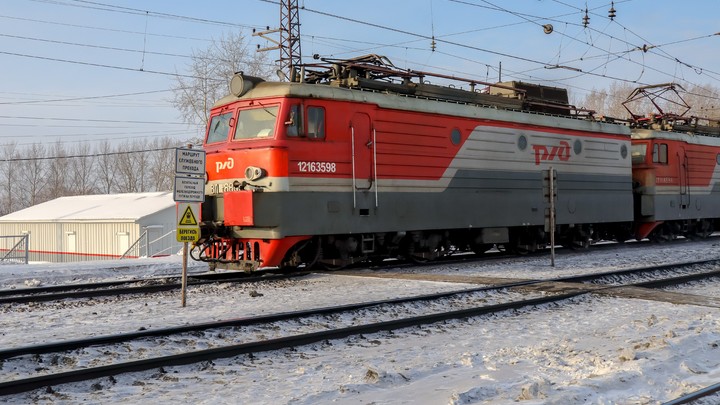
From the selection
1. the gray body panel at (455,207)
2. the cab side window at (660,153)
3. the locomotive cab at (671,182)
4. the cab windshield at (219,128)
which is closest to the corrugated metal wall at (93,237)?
the cab windshield at (219,128)

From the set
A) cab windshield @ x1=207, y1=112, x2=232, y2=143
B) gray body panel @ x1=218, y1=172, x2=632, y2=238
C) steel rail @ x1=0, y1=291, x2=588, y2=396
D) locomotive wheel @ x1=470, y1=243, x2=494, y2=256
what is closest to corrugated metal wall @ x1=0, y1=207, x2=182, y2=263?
locomotive wheel @ x1=470, y1=243, x2=494, y2=256

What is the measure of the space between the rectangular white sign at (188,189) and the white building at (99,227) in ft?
80.8

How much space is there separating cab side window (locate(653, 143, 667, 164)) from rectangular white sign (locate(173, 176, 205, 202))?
17367mm

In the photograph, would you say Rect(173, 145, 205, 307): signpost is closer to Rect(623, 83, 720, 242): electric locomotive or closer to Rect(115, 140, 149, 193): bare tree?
Rect(623, 83, 720, 242): electric locomotive

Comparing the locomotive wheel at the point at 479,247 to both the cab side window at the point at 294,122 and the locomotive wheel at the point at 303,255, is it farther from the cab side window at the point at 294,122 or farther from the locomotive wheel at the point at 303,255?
the cab side window at the point at 294,122

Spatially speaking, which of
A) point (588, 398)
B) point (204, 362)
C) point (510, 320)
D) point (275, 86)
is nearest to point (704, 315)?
point (510, 320)

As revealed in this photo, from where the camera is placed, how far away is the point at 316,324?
864 cm

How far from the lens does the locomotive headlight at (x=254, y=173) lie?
41.8 feet

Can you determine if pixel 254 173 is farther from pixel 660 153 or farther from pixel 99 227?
pixel 99 227

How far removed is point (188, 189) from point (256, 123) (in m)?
3.47

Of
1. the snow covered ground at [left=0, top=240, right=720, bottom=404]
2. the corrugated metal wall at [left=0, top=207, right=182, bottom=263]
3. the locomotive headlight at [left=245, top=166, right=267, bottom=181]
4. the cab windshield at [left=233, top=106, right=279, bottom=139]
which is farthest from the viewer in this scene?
the corrugated metal wall at [left=0, top=207, right=182, bottom=263]

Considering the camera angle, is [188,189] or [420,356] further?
[188,189]

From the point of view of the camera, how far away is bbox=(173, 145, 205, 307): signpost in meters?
10.0

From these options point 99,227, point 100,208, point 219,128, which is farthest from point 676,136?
point 100,208
